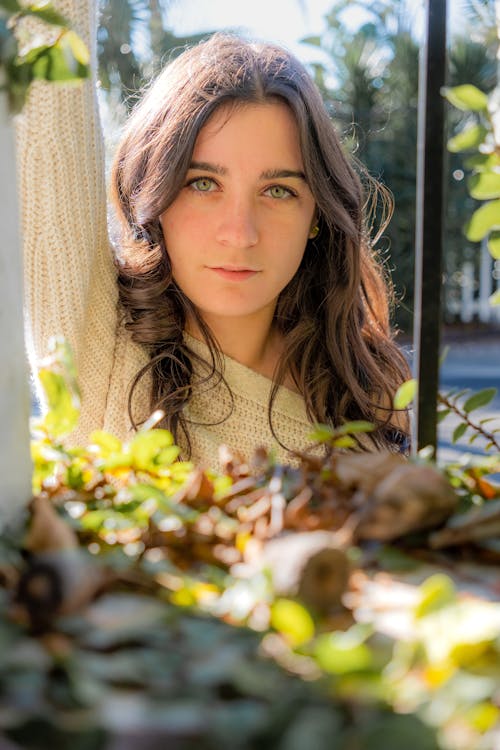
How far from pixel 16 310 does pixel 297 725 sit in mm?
208

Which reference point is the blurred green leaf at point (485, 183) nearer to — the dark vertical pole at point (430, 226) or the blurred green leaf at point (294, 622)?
the dark vertical pole at point (430, 226)

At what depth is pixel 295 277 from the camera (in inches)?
65.7

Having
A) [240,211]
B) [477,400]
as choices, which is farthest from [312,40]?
[477,400]

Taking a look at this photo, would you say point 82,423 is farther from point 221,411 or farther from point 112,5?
point 112,5

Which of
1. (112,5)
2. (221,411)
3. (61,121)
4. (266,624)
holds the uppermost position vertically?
(112,5)

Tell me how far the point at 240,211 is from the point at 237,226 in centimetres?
2

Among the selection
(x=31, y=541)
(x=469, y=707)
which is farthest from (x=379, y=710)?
(x=31, y=541)

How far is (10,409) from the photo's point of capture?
0.34 m

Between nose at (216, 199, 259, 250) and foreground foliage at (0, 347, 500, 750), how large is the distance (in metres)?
0.92

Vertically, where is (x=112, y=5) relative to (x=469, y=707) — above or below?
above

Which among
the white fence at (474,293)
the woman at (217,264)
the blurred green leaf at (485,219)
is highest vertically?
the blurred green leaf at (485,219)

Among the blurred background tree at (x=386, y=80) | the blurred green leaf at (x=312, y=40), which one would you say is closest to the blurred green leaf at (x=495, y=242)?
the blurred green leaf at (x=312, y=40)

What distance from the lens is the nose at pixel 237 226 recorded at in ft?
4.20

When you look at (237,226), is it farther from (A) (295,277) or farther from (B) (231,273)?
(A) (295,277)
